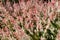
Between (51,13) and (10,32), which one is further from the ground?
(51,13)

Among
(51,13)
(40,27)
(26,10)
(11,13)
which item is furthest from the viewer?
(11,13)

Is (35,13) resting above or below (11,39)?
above

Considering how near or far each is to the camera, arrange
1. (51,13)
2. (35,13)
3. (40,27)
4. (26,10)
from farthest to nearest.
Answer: (26,10) < (35,13) < (51,13) < (40,27)

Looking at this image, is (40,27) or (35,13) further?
(35,13)

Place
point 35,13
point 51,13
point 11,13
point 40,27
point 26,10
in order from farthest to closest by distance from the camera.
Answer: point 11,13 → point 26,10 → point 35,13 → point 51,13 → point 40,27

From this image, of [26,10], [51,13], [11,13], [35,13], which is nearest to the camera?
[51,13]

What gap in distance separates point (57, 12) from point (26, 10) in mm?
541

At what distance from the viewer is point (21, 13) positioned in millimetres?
3021

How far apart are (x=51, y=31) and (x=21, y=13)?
31.1 inches

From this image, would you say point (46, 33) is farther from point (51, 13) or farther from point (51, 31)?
point (51, 13)

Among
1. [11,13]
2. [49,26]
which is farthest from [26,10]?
[49,26]

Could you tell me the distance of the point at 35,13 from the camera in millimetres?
2713

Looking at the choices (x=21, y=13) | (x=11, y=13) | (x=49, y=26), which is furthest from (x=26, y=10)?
(x=49, y=26)

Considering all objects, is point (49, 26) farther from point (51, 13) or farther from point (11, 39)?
point (11, 39)
